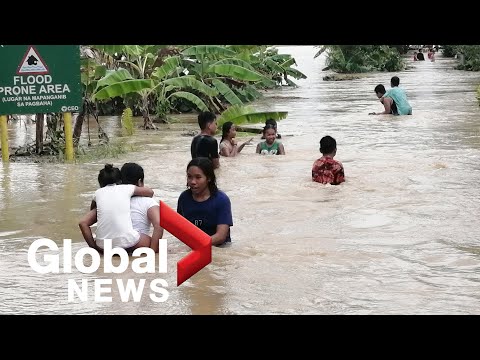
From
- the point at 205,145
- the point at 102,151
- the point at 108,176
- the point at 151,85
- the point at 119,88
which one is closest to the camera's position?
the point at 108,176

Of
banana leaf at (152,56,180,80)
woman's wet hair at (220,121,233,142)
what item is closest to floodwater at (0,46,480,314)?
woman's wet hair at (220,121,233,142)

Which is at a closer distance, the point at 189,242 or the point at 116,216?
the point at 116,216

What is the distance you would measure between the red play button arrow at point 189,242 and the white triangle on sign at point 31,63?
19.6 ft

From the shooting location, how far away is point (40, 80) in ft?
46.0

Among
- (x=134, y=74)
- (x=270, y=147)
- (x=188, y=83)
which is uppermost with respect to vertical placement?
(x=134, y=74)

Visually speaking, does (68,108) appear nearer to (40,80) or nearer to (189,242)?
(40,80)

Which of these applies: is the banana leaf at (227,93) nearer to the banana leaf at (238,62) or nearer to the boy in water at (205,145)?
the banana leaf at (238,62)

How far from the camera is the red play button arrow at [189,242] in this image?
298 inches

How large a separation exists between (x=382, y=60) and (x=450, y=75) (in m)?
6.23

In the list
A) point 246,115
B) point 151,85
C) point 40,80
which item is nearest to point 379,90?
point 246,115

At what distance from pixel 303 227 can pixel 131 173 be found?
2.38 metres

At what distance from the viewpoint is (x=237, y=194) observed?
39.6 feet

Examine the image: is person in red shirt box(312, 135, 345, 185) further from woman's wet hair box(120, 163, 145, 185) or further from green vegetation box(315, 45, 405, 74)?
green vegetation box(315, 45, 405, 74)
